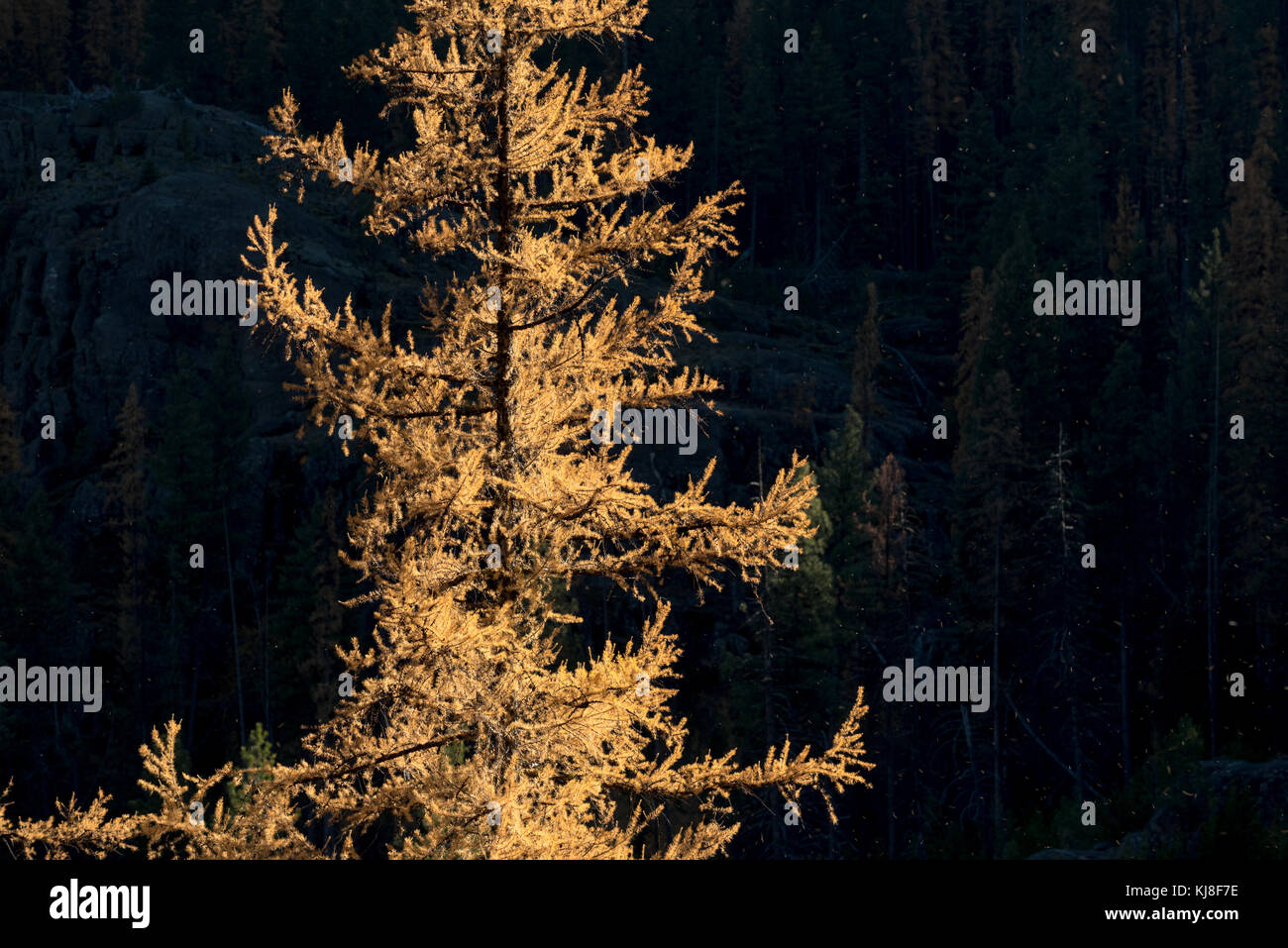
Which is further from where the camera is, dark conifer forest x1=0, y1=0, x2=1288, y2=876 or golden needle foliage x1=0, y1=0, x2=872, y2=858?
dark conifer forest x1=0, y1=0, x2=1288, y2=876

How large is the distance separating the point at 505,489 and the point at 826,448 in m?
33.8

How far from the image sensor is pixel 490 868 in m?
7.92

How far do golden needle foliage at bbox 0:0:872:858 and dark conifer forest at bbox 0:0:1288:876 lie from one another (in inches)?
363

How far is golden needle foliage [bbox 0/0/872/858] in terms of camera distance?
30.9 ft

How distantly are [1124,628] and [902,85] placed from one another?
48.9 m

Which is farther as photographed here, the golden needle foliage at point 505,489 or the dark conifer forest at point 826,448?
the dark conifer forest at point 826,448

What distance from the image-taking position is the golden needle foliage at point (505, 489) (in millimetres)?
9414

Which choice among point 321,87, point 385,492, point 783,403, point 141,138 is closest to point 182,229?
point 141,138

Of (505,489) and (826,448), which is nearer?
(505,489)

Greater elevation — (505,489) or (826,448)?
(826,448)

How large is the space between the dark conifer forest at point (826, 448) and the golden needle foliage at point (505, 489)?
9.21m

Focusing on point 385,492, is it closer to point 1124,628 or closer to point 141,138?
point 1124,628

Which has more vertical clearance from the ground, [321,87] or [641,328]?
[321,87]

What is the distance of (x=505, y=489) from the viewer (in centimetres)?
1003
